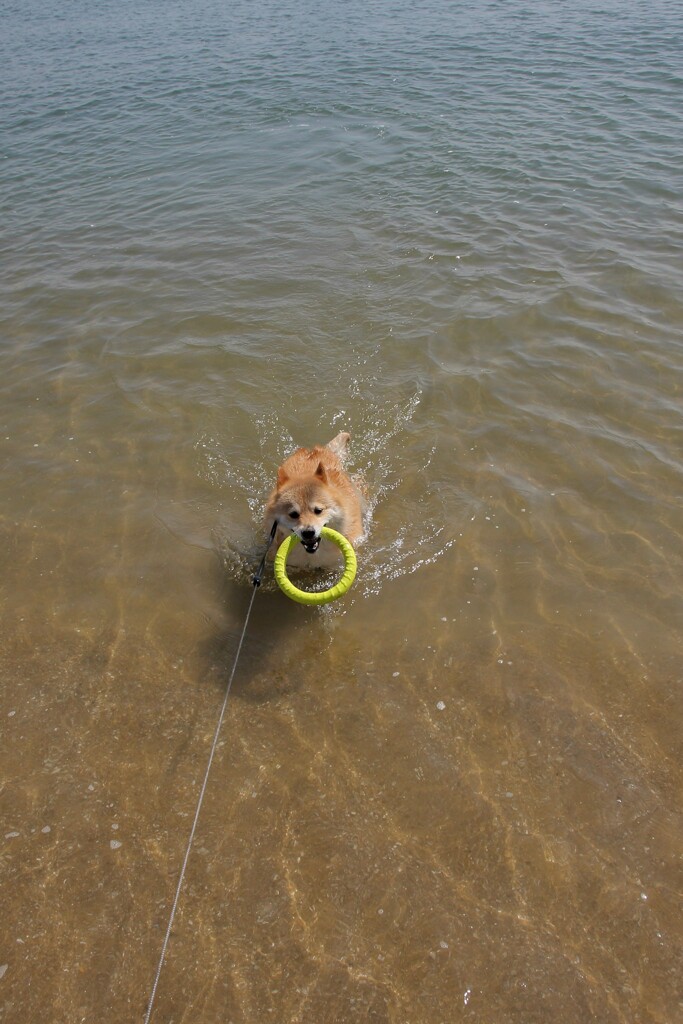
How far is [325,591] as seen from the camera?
18.5 ft

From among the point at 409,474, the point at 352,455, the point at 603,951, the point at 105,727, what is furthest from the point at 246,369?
the point at 603,951

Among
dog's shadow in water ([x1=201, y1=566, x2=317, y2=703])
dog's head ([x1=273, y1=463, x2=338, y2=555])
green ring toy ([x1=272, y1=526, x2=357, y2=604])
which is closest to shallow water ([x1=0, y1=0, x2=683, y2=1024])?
dog's shadow in water ([x1=201, y1=566, x2=317, y2=703])

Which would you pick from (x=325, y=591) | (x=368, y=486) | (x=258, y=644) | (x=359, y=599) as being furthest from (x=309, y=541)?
(x=368, y=486)

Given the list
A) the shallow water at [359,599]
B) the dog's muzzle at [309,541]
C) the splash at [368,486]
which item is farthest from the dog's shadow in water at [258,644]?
the dog's muzzle at [309,541]

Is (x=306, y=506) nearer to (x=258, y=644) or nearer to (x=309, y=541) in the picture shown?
(x=309, y=541)

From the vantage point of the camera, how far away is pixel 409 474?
7484 mm

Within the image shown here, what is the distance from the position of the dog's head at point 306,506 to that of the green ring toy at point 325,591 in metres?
0.11

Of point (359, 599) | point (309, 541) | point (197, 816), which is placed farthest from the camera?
point (359, 599)

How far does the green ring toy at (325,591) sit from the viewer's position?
17.7ft

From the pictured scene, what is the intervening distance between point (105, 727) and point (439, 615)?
283 cm

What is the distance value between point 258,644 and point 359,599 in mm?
988

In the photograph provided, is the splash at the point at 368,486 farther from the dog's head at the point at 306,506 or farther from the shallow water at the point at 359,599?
the dog's head at the point at 306,506

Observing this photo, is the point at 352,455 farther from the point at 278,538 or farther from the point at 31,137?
the point at 31,137

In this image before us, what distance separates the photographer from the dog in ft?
19.2
